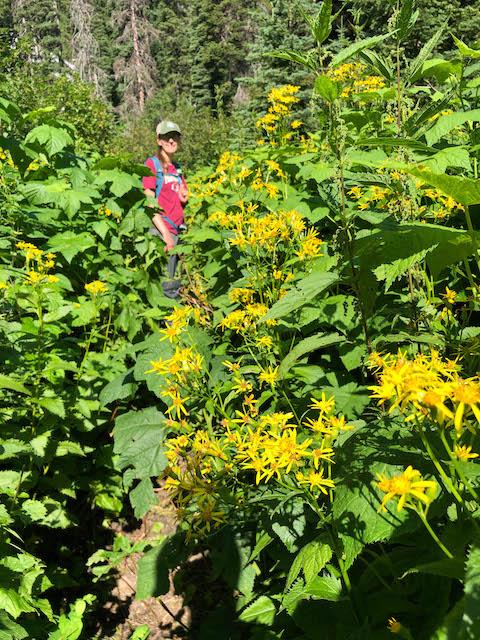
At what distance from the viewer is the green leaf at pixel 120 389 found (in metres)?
2.29

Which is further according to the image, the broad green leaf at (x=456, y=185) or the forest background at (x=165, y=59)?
the forest background at (x=165, y=59)

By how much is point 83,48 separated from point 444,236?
83.0ft

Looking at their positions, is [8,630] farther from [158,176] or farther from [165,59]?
[165,59]

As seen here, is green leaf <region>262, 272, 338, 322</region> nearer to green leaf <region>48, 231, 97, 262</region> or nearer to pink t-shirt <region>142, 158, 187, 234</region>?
green leaf <region>48, 231, 97, 262</region>

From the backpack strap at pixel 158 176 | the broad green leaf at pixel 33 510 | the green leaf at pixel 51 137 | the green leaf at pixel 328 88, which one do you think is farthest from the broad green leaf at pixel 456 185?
the backpack strap at pixel 158 176

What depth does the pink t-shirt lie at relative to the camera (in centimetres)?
453

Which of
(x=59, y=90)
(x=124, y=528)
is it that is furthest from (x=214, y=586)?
(x=59, y=90)

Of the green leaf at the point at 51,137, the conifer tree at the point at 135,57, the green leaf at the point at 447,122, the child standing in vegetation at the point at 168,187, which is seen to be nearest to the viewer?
the green leaf at the point at 447,122

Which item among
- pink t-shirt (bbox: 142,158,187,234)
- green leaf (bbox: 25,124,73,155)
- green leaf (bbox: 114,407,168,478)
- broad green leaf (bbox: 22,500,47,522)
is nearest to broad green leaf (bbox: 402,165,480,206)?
green leaf (bbox: 114,407,168,478)

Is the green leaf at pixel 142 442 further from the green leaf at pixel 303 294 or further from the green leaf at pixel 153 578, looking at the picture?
the green leaf at pixel 303 294

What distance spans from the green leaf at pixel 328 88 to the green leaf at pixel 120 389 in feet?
5.12

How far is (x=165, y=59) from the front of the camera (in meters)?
33.1

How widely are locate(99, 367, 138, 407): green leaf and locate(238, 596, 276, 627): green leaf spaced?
1.10 m

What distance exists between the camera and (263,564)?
1802 millimetres
